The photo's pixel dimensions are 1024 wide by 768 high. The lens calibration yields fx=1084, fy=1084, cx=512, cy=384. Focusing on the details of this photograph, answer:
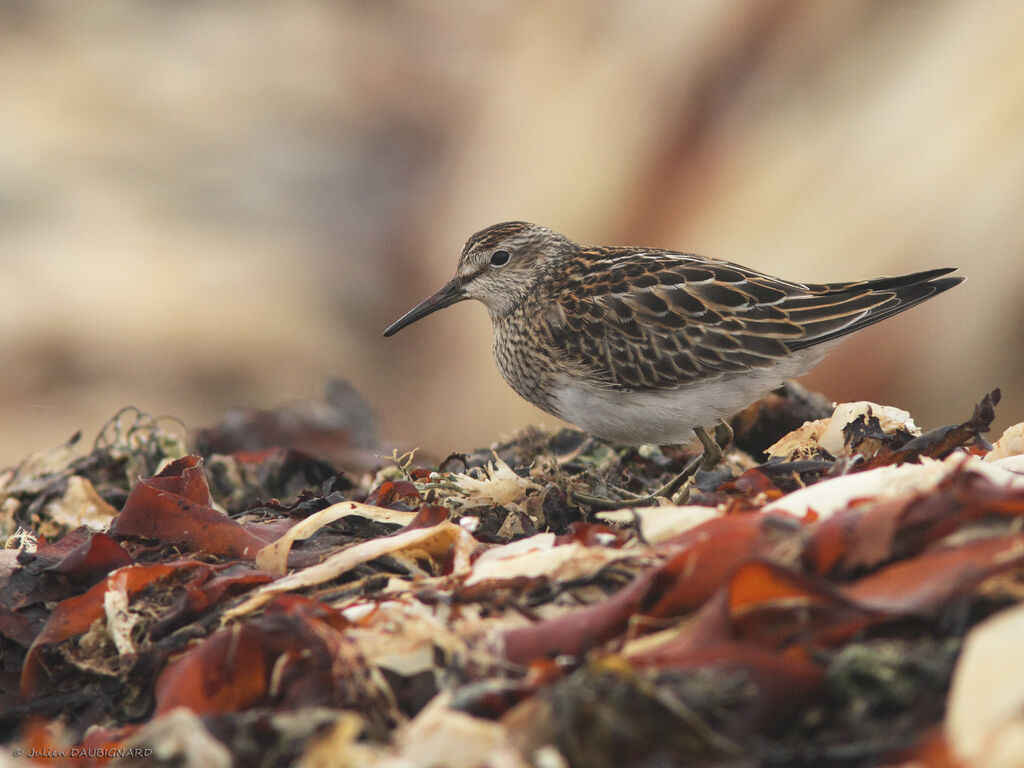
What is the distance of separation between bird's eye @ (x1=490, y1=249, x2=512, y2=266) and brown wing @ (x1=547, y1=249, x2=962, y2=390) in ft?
1.68

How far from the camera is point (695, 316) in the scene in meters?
4.59

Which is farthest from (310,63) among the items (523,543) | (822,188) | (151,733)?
(151,733)

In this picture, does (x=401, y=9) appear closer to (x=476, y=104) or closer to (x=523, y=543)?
(x=476, y=104)

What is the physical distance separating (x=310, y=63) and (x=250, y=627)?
8.70 metres

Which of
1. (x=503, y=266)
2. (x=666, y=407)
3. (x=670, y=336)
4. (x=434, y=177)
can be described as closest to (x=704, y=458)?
(x=666, y=407)

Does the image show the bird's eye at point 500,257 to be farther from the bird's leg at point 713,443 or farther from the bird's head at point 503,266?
the bird's leg at point 713,443

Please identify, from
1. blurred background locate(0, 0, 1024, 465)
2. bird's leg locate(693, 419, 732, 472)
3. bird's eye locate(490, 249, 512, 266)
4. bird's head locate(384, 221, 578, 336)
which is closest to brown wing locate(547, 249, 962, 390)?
bird's leg locate(693, 419, 732, 472)

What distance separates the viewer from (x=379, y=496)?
10.7ft

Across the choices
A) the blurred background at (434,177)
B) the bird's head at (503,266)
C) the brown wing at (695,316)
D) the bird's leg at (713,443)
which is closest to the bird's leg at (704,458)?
the bird's leg at (713,443)

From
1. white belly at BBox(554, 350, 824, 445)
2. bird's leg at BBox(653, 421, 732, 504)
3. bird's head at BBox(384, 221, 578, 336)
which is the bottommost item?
bird's leg at BBox(653, 421, 732, 504)

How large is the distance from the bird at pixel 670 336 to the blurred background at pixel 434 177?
264 cm

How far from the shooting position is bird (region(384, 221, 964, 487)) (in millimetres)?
4461

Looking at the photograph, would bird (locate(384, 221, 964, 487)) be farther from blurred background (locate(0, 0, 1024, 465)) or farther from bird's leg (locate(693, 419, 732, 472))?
blurred background (locate(0, 0, 1024, 465))

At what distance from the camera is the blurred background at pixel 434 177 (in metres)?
7.48
